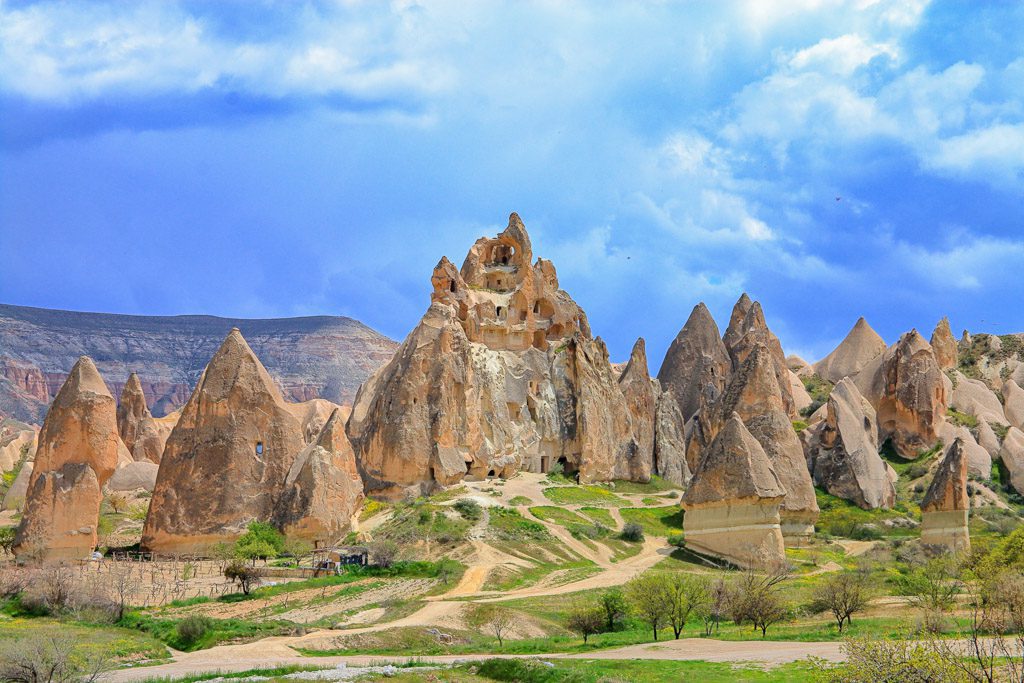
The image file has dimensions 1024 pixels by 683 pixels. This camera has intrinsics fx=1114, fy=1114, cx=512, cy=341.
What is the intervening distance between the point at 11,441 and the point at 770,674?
75.1 metres

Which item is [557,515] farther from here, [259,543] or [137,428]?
[137,428]

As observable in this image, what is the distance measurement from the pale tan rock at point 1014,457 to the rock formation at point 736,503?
2481 centimetres

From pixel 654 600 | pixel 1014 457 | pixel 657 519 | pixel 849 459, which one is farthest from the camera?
pixel 1014 457

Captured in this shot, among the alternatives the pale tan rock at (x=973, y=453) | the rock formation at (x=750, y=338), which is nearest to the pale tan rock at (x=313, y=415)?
the rock formation at (x=750, y=338)

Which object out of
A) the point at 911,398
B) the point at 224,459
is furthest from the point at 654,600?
the point at 911,398

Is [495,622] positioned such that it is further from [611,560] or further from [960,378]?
[960,378]

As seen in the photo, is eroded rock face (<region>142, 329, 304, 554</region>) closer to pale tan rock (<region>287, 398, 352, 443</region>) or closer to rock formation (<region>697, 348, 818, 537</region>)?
rock formation (<region>697, 348, 818, 537</region>)


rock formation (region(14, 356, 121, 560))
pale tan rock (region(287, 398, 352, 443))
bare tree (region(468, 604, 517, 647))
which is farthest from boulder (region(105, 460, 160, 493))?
bare tree (region(468, 604, 517, 647))

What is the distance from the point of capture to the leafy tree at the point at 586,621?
1244 inches

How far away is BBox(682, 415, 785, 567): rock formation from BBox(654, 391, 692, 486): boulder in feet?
94.0

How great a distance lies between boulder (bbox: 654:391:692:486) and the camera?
73.8 m

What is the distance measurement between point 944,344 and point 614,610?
175 ft

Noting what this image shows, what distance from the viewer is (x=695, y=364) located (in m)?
81.1

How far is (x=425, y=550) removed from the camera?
143ft
